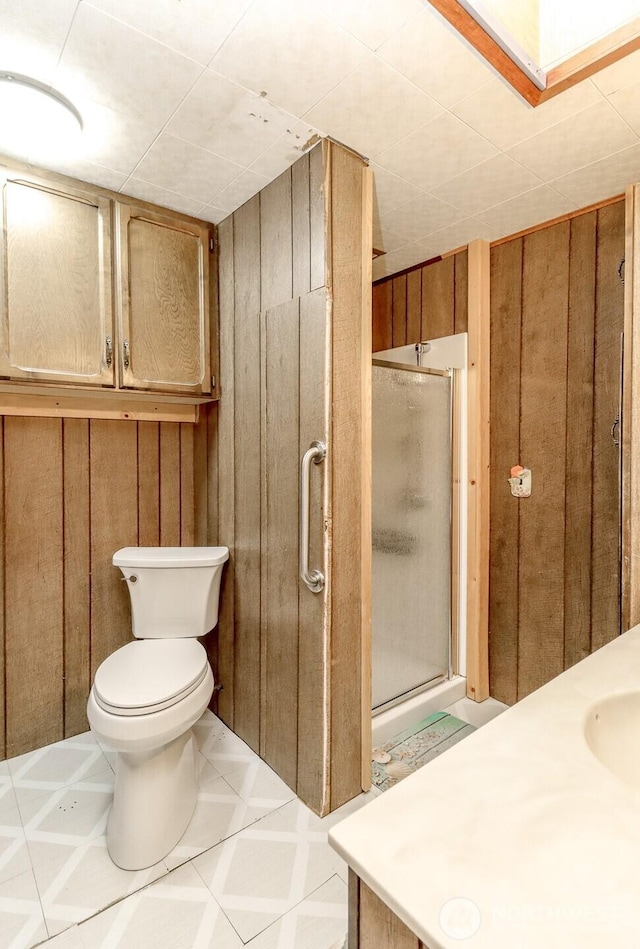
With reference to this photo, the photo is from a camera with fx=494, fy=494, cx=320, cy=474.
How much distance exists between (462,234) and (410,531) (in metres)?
1.33

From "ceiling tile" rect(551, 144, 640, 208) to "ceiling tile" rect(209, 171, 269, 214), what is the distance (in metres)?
1.05

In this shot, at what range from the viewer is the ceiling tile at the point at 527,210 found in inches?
73.2

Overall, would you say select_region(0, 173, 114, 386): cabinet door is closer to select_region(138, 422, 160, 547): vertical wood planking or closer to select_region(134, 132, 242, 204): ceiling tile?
select_region(134, 132, 242, 204): ceiling tile

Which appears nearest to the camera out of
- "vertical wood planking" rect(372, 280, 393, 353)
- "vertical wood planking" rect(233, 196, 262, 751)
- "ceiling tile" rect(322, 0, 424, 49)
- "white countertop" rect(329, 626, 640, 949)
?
"white countertop" rect(329, 626, 640, 949)

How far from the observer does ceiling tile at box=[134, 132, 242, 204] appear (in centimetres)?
158

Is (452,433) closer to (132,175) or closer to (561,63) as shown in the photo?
(561,63)

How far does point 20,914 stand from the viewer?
129 cm

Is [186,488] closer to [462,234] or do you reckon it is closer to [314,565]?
[314,565]

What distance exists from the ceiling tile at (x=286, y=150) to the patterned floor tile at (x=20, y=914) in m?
2.29

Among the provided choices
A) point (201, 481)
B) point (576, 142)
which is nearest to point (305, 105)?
point (576, 142)

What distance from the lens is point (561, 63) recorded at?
4.23ft

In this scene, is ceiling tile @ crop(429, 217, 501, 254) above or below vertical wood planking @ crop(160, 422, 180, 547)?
above

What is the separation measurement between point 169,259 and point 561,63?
1432mm

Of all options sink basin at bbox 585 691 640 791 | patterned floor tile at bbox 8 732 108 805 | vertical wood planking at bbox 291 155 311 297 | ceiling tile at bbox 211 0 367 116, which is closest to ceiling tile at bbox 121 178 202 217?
vertical wood planking at bbox 291 155 311 297
